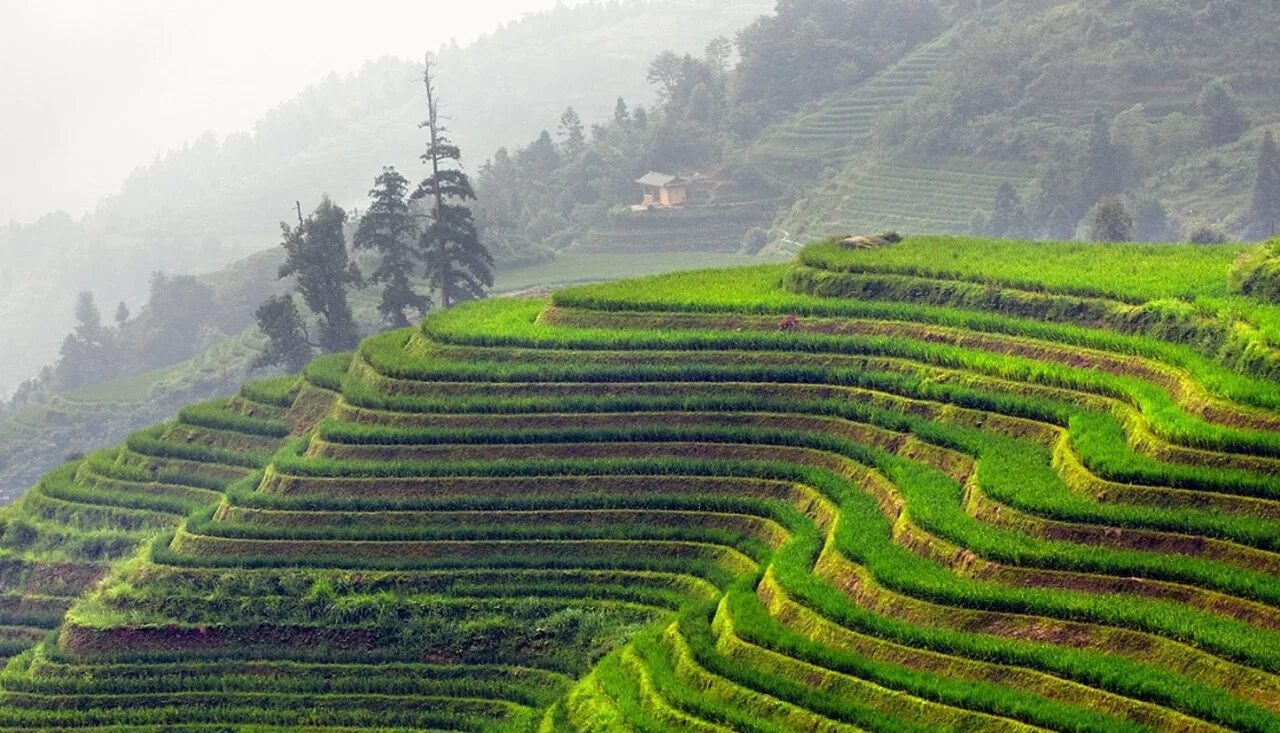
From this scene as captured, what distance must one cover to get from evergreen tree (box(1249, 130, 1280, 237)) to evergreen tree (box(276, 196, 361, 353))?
104 feet

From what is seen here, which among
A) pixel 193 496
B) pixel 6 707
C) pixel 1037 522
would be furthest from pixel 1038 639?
pixel 193 496

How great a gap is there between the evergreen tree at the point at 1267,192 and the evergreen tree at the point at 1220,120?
8194 millimetres

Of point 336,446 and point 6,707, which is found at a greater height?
point 336,446

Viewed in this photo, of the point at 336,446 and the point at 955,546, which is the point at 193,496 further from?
the point at 955,546

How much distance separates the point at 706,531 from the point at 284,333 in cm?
2582

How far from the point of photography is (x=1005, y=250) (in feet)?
132

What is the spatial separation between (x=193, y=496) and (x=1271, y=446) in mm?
24003

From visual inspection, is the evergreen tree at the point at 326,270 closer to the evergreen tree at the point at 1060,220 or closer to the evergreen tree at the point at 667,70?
the evergreen tree at the point at 1060,220

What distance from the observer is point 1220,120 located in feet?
247

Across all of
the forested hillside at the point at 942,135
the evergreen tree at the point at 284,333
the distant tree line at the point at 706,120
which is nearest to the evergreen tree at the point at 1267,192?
the forested hillside at the point at 942,135

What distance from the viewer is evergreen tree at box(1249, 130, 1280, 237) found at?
66625 millimetres

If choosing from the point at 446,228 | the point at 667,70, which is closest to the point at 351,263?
the point at 446,228

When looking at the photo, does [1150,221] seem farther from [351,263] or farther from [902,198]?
[351,263]

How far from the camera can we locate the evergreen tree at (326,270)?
5538 centimetres
